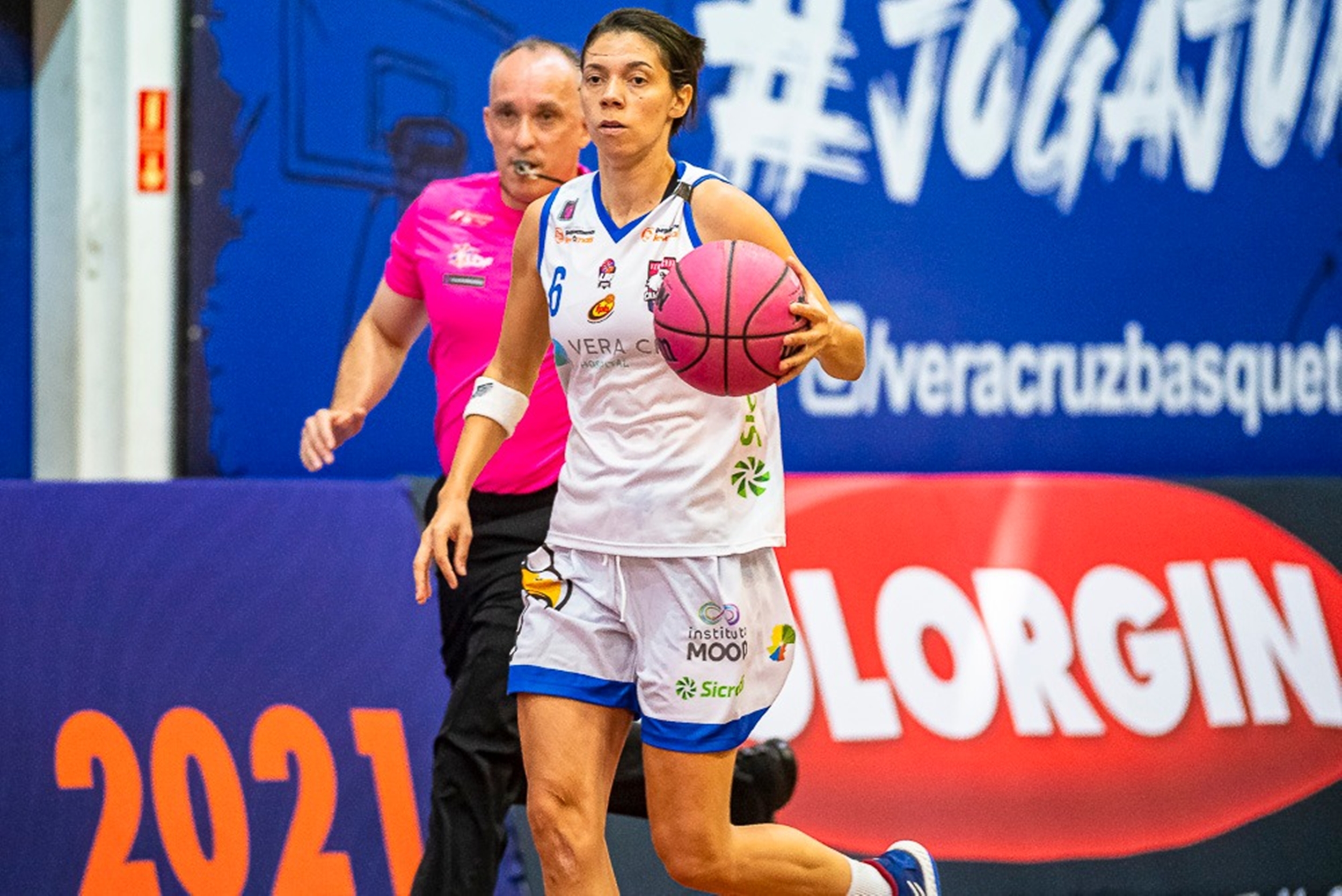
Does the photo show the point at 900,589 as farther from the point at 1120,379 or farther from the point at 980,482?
the point at 1120,379

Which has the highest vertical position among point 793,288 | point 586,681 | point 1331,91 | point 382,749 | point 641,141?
point 1331,91

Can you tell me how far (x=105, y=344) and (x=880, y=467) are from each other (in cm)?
300

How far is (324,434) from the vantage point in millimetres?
4188

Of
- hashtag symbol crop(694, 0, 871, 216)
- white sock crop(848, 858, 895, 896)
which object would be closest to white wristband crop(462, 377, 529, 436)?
white sock crop(848, 858, 895, 896)

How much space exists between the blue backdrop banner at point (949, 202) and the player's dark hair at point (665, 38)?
2.94 m

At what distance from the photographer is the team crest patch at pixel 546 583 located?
11.7 feet

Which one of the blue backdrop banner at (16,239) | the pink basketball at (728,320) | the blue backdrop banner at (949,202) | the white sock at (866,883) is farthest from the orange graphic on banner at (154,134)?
the white sock at (866,883)

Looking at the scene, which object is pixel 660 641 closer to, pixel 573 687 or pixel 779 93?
pixel 573 687

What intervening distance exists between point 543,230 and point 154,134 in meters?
3.15

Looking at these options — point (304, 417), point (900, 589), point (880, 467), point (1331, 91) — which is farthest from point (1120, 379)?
point (304, 417)

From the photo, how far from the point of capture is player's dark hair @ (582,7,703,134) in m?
3.53

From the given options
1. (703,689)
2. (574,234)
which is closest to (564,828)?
(703,689)

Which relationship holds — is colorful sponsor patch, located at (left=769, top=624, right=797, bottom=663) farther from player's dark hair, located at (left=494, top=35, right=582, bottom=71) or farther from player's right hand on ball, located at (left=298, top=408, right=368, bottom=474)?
player's dark hair, located at (left=494, top=35, right=582, bottom=71)

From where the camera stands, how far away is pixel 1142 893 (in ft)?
17.2
